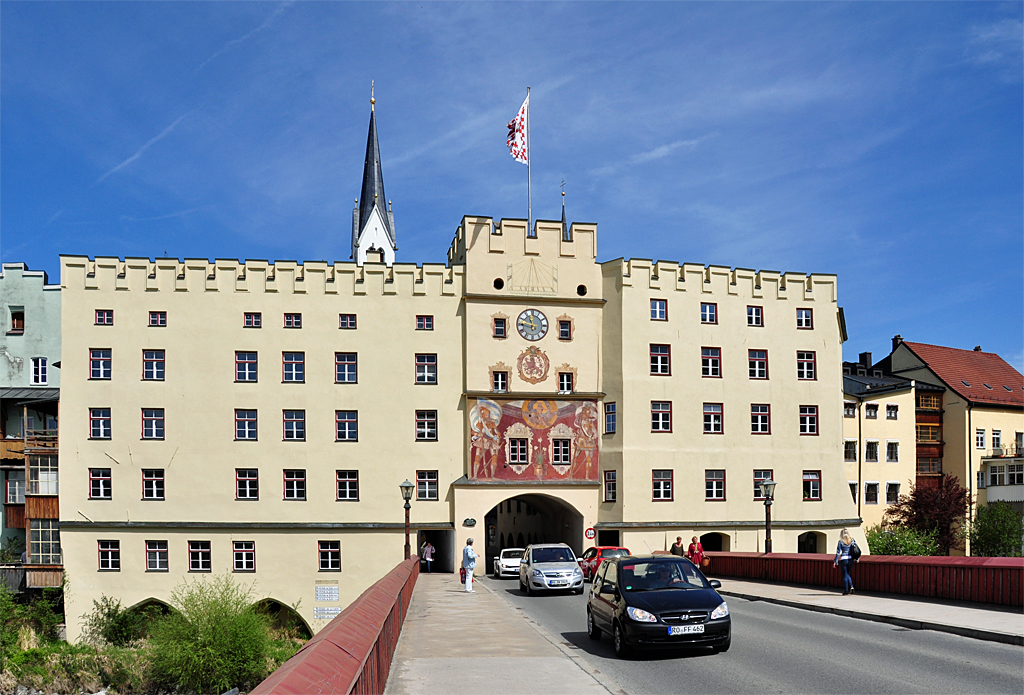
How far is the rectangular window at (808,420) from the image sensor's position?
5266 centimetres

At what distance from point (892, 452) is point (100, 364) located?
4993 cm

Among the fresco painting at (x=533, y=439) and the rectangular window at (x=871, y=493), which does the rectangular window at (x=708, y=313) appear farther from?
the rectangular window at (x=871, y=493)

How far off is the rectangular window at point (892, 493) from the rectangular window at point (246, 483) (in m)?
41.6

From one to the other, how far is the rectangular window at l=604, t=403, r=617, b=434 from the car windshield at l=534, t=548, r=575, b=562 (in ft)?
65.9

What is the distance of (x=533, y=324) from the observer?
50156 millimetres

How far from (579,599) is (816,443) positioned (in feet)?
97.3

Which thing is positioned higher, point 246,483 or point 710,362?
point 710,362

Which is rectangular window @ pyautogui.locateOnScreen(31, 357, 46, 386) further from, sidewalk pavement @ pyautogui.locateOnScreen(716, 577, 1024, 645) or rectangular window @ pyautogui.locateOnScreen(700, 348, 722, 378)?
sidewalk pavement @ pyautogui.locateOnScreen(716, 577, 1024, 645)

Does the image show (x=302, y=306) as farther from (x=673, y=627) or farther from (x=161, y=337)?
(x=673, y=627)

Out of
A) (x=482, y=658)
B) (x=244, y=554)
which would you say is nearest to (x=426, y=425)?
(x=244, y=554)

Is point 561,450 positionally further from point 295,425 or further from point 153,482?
point 153,482

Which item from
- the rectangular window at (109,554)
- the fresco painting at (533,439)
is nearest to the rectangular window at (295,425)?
the fresco painting at (533,439)

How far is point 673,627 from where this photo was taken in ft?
46.2

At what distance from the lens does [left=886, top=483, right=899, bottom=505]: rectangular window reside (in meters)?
64.1
